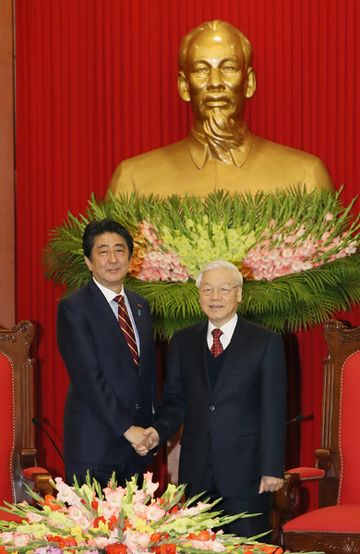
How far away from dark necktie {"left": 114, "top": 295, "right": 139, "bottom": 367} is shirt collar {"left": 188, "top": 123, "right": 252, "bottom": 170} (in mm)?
1486

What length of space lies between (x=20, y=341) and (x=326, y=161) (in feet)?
6.73

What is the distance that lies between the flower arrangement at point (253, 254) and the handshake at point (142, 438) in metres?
0.55

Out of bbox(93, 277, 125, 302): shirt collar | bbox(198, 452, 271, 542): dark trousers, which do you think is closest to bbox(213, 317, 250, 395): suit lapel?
bbox(198, 452, 271, 542): dark trousers

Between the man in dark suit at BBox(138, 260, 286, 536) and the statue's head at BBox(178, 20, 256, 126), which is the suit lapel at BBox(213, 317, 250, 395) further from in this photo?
the statue's head at BBox(178, 20, 256, 126)

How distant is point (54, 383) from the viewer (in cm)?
539

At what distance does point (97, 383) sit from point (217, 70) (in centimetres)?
175

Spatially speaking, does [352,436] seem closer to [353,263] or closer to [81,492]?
[353,263]

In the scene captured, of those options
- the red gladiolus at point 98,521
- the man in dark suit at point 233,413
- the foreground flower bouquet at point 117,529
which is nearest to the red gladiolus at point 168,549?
the foreground flower bouquet at point 117,529

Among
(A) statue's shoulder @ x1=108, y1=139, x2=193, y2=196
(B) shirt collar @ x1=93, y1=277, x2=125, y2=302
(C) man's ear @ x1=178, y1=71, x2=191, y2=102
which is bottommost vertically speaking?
(B) shirt collar @ x1=93, y1=277, x2=125, y2=302

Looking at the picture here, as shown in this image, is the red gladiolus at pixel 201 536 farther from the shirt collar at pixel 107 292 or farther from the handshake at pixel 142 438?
the shirt collar at pixel 107 292

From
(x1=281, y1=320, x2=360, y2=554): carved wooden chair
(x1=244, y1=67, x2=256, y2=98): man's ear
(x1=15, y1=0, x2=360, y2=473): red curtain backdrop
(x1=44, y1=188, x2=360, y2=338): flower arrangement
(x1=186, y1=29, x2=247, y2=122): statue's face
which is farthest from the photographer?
(x1=15, y1=0, x2=360, y2=473): red curtain backdrop

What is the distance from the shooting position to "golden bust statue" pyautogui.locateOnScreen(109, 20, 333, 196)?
4520 mm

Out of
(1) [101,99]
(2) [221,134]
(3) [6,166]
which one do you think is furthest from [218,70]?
(3) [6,166]

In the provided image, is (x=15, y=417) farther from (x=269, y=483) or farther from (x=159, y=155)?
(x=159, y=155)
